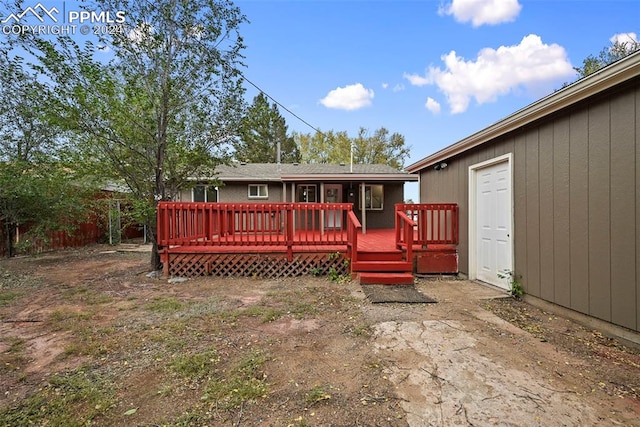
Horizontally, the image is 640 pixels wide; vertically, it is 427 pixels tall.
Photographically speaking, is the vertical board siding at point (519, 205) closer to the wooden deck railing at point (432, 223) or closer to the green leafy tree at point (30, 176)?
the wooden deck railing at point (432, 223)

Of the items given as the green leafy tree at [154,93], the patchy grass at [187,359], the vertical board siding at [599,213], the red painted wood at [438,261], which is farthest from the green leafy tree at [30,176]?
the vertical board siding at [599,213]

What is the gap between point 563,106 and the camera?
3402 mm

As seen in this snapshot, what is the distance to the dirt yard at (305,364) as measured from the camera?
6.12 ft

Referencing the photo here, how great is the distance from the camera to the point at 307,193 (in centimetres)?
1073

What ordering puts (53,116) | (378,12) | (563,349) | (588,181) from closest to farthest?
(563,349) → (588,181) → (53,116) → (378,12)

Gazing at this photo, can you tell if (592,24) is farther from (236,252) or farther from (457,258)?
(236,252)

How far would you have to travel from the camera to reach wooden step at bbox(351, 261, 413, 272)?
5254mm

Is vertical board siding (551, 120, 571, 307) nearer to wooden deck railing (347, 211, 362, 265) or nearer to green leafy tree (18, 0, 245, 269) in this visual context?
wooden deck railing (347, 211, 362, 265)

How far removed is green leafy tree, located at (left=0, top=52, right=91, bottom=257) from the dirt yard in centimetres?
404

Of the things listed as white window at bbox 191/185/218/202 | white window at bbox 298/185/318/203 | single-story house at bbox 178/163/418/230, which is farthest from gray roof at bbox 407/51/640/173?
white window at bbox 191/185/218/202

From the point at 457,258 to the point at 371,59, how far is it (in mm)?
9472

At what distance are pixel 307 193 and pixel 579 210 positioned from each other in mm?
8151

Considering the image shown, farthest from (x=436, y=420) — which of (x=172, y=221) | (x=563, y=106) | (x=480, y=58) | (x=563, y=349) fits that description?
(x=480, y=58)

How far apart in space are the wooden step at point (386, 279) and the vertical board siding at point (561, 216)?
195cm
